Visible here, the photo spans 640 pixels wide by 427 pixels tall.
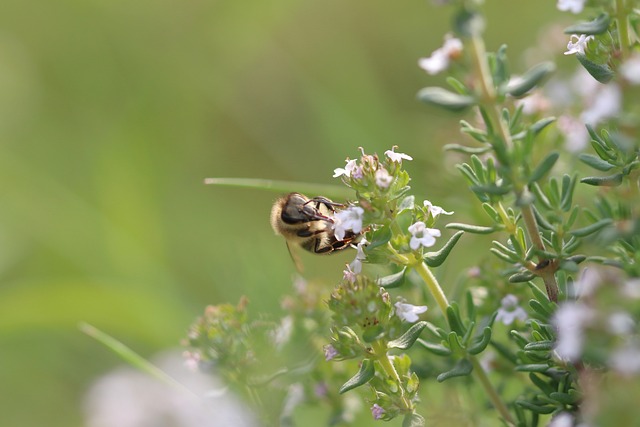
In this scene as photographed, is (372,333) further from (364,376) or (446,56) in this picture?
(446,56)

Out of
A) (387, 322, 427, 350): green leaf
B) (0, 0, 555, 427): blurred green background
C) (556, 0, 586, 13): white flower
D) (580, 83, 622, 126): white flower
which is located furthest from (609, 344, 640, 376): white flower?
(0, 0, 555, 427): blurred green background

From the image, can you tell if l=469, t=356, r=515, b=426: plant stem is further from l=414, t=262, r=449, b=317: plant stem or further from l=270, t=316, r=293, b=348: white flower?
l=270, t=316, r=293, b=348: white flower

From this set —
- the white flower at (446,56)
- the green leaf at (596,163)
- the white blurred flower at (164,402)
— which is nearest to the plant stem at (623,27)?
the green leaf at (596,163)

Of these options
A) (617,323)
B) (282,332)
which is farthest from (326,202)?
(617,323)

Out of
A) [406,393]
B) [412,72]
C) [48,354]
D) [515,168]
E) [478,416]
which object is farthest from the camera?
[412,72]

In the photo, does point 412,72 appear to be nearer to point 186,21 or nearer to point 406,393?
point 186,21

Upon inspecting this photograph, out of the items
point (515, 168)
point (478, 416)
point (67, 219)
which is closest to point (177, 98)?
point (67, 219)

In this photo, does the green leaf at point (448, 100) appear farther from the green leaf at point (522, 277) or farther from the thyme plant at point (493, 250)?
the green leaf at point (522, 277)
